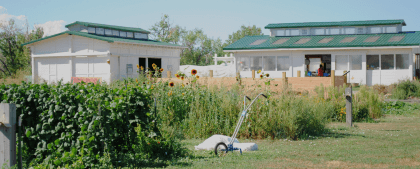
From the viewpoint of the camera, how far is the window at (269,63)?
1048 inches

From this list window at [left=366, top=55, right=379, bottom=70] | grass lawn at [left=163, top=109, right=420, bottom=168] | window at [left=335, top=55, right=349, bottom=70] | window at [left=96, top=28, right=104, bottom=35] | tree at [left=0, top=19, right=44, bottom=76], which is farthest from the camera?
tree at [left=0, top=19, right=44, bottom=76]

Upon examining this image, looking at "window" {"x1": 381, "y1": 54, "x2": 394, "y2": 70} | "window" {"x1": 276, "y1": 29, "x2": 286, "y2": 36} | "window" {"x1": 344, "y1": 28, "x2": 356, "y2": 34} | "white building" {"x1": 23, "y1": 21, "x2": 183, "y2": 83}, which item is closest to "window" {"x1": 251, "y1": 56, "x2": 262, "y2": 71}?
"window" {"x1": 276, "y1": 29, "x2": 286, "y2": 36}

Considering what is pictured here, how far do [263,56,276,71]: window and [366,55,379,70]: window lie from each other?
6.04 m

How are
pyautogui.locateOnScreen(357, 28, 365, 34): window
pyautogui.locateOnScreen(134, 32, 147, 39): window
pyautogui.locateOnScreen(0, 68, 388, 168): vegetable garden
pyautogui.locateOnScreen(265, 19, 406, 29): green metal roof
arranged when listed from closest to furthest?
pyautogui.locateOnScreen(0, 68, 388, 168): vegetable garden
pyautogui.locateOnScreen(265, 19, 406, 29): green metal roof
pyautogui.locateOnScreen(357, 28, 365, 34): window
pyautogui.locateOnScreen(134, 32, 147, 39): window

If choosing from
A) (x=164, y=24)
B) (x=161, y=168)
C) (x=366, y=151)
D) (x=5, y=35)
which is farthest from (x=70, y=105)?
(x=164, y=24)

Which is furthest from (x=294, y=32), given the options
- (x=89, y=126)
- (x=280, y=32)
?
(x=89, y=126)

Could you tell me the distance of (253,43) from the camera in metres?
27.6

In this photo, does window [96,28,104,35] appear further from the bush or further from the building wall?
the bush

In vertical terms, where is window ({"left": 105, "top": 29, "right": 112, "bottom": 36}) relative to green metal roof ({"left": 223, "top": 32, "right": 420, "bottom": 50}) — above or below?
above

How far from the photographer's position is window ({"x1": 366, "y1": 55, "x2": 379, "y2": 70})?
24.7 meters

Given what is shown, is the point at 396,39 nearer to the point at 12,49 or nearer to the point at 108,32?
the point at 108,32

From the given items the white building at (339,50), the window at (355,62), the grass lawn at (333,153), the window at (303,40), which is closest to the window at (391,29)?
the white building at (339,50)

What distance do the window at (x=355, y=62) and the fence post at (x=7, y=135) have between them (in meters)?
23.5

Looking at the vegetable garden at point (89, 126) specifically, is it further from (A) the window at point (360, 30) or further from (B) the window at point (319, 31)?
(A) the window at point (360, 30)
